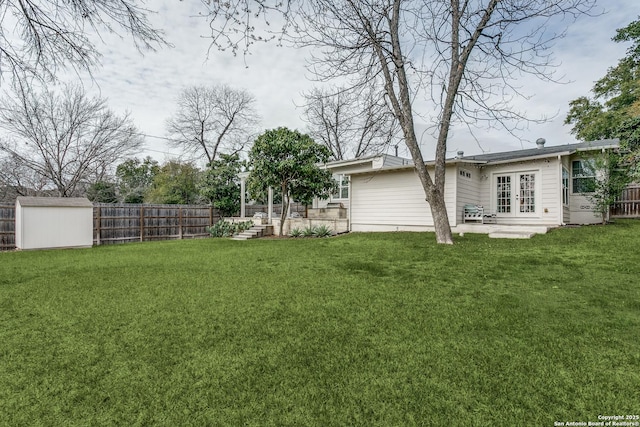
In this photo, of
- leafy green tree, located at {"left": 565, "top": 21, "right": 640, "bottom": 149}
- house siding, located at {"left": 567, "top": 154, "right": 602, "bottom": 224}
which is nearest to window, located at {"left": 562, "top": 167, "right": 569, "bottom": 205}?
house siding, located at {"left": 567, "top": 154, "right": 602, "bottom": 224}

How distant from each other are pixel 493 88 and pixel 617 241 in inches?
180

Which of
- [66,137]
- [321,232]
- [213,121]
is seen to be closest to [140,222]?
[66,137]

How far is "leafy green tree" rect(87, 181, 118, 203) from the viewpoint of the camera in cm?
1872

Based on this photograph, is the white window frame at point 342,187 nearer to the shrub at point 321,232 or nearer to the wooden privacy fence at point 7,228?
the shrub at point 321,232

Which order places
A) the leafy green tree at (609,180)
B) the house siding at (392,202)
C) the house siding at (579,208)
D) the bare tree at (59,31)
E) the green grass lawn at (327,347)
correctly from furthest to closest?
the house siding at (392,202), the house siding at (579,208), the leafy green tree at (609,180), the bare tree at (59,31), the green grass lawn at (327,347)

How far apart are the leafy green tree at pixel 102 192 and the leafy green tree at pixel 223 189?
653 cm

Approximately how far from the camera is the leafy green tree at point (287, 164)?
1195cm

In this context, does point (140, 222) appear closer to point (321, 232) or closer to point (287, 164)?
point (287, 164)

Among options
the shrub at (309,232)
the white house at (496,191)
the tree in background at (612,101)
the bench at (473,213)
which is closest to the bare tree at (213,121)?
the shrub at (309,232)

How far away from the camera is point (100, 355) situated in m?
2.50

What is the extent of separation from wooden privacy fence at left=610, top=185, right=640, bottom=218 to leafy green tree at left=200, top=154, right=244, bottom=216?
54.8ft

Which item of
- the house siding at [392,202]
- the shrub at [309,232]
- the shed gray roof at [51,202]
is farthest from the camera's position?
the shrub at [309,232]

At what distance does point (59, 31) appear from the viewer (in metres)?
3.37

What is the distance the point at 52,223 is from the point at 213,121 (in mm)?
16354
